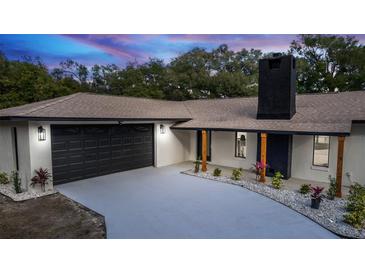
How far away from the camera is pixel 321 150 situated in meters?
9.61

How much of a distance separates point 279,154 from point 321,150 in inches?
62.2

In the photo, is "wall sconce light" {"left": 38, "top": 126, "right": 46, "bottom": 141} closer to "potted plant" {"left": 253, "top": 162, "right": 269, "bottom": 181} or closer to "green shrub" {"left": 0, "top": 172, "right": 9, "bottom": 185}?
"green shrub" {"left": 0, "top": 172, "right": 9, "bottom": 185}

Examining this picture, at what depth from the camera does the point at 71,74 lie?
124ft

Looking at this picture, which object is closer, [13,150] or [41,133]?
[41,133]

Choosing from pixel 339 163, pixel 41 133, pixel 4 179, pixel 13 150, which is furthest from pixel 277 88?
pixel 4 179

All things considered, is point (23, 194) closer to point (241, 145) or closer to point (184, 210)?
point (184, 210)

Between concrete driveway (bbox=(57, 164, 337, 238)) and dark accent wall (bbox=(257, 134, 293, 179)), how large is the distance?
251cm

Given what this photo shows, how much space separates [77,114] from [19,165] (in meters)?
2.92

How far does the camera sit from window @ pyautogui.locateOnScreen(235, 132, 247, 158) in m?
11.8

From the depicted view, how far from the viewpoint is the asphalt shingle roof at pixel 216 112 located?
Answer: 849cm

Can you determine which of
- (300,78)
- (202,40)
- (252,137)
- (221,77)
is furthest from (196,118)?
(202,40)

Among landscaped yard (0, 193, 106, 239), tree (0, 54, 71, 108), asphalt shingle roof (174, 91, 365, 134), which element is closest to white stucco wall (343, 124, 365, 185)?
asphalt shingle roof (174, 91, 365, 134)

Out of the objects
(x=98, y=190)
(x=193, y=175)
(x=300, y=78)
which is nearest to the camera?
(x=98, y=190)
